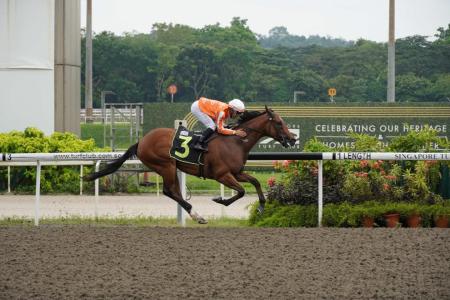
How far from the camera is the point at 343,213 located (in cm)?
1141

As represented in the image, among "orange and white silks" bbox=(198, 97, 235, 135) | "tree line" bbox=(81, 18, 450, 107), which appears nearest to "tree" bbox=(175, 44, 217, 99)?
"tree line" bbox=(81, 18, 450, 107)

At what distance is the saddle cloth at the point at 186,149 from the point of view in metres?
11.3

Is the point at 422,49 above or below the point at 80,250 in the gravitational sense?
above

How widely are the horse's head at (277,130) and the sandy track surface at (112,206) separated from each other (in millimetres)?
1903

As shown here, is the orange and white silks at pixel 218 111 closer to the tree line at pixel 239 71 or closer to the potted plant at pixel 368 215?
the potted plant at pixel 368 215

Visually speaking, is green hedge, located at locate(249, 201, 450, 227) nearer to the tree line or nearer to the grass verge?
the grass verge

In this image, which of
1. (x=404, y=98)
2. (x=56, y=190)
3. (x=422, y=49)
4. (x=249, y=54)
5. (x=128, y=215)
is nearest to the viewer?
(x=128, y=215)

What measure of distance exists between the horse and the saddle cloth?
0.07m

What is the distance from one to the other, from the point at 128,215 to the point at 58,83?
997 centimetres

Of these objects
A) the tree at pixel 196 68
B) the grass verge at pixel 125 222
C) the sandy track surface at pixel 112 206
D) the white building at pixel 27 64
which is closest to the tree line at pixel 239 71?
the tree at pixel 196 68

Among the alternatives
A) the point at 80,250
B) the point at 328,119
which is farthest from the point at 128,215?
the point at 328,119

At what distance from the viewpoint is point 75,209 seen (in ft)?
49.8

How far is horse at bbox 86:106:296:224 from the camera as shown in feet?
37.0

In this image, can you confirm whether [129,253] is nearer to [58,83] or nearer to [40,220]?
[40,220]
